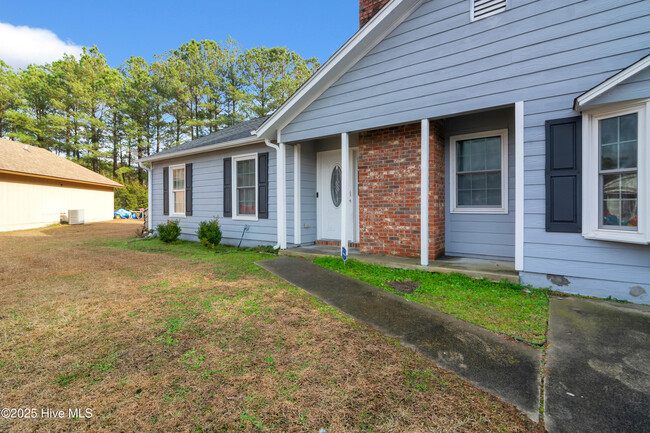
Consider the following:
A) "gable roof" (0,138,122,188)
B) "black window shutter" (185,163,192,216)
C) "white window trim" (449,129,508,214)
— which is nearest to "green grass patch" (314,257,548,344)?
"white window trim" (449,129,508,214)

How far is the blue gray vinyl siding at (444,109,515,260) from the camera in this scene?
4992 millimetres

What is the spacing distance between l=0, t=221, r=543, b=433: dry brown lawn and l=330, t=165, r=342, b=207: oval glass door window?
3.58 meters

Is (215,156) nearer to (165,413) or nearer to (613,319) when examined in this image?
(165,413)

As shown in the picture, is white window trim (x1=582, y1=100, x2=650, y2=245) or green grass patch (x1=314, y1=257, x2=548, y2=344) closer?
green grass patch (x1=314, y1=257, x2=548, y2=344)

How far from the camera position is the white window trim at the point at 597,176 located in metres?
Answer: 3.16

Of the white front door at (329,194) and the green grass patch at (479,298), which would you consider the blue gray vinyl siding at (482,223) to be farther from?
the white front door at (329,194)

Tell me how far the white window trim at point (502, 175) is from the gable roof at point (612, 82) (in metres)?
1.59

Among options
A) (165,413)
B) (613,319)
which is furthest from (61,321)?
(613,319)

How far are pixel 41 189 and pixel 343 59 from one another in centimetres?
1639

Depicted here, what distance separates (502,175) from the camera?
5062 mm

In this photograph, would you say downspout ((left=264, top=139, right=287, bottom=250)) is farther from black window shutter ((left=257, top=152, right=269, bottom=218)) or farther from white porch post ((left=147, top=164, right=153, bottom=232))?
white porch post ((left=147, top=164, right=153, bottom=232))

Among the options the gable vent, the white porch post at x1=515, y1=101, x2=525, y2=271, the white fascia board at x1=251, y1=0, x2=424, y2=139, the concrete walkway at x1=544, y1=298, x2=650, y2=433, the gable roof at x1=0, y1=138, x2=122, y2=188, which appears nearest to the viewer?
the concrete walkway at x1=544, y1=298, x2=650, y2=433

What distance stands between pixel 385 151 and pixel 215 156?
5.23m

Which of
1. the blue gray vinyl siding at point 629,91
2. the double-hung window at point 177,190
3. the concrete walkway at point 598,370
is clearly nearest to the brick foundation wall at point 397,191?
the blue gray vinyl siding at point 629,91
